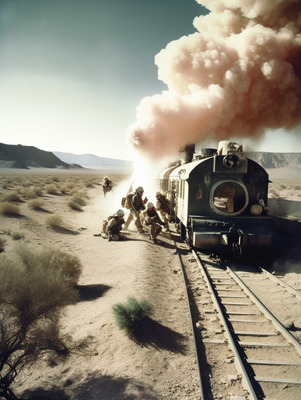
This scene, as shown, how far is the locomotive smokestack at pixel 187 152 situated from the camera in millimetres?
13977

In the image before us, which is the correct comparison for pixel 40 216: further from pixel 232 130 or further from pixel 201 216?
pixel 232 130

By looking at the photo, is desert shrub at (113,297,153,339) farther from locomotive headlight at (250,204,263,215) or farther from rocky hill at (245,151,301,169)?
rocky hill at (245,151,301,169)

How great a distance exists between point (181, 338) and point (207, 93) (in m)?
12.3

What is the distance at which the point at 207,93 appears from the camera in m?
13.6

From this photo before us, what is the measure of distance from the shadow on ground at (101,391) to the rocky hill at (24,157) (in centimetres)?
12862

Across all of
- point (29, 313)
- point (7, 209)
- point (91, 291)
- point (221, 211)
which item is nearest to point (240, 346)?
point (29, 313)

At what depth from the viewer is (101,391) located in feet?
11.6

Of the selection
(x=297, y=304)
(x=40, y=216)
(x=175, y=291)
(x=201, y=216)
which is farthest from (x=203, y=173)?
(x=40, y=216)

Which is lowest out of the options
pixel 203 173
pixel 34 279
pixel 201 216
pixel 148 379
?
pixel 148 379

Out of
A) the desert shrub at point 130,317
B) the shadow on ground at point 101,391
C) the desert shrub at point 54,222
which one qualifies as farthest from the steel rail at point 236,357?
the desert shrub at point 54,222

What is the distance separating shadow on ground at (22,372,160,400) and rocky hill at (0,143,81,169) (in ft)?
422

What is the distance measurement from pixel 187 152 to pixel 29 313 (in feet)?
38.6

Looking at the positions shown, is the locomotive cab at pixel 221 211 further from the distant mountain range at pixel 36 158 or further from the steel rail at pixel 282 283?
the distant mountain range at pixel 36 158

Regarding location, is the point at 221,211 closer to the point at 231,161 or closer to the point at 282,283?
the point at 231,161
